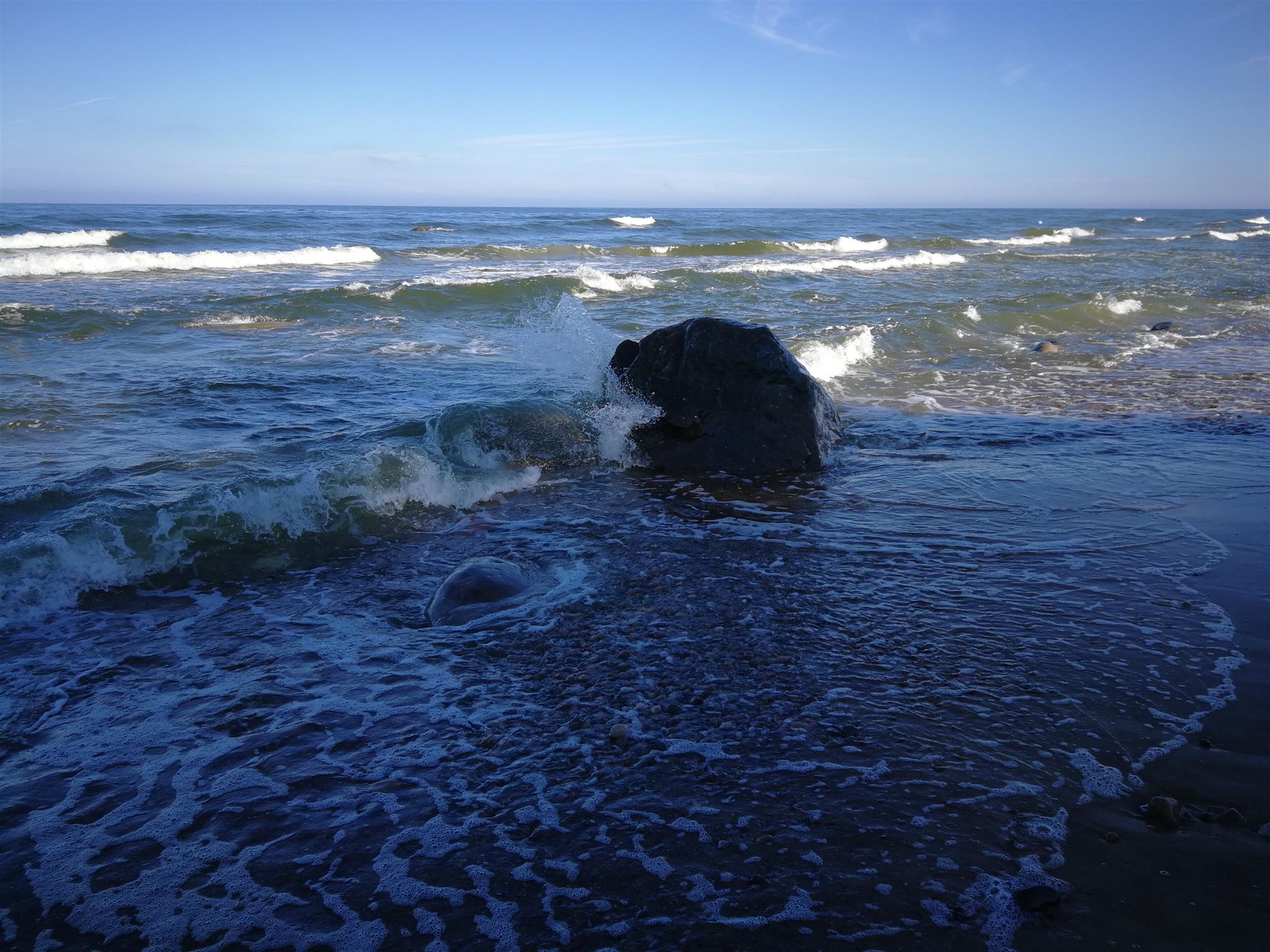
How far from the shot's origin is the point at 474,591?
428 centimetres

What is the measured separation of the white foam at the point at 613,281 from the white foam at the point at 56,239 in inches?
557

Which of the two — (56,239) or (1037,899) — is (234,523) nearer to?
(1037,899)

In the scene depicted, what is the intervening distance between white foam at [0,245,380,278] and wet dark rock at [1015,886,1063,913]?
2093 cm

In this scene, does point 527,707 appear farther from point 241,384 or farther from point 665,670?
point 241,384

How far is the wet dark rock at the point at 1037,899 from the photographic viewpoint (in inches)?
90.0

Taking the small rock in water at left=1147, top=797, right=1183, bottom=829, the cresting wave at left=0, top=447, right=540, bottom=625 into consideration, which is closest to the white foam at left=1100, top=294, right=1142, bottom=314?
the cresting wave at left=0, top=447, right=540, bottom=625

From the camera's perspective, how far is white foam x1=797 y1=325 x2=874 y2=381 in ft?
32.9

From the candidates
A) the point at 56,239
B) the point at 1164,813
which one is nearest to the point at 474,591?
the point at 1164,813

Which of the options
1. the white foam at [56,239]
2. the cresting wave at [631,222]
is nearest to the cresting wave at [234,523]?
the white foam at [56,239]

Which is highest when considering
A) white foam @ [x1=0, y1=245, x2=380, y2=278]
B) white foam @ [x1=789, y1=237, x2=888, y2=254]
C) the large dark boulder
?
white foam @ [x1=789, y1=237, x2=888, y2=254]

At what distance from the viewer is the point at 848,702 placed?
3293 millimetres

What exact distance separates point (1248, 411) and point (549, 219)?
1566 inches

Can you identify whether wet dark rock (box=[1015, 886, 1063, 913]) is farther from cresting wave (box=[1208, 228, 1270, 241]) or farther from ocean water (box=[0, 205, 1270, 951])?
cresting wave (box=[1208, 228, 1270, 241])

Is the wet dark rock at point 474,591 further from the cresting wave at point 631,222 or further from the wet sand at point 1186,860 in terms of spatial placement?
the cresting wave at point 631,222
